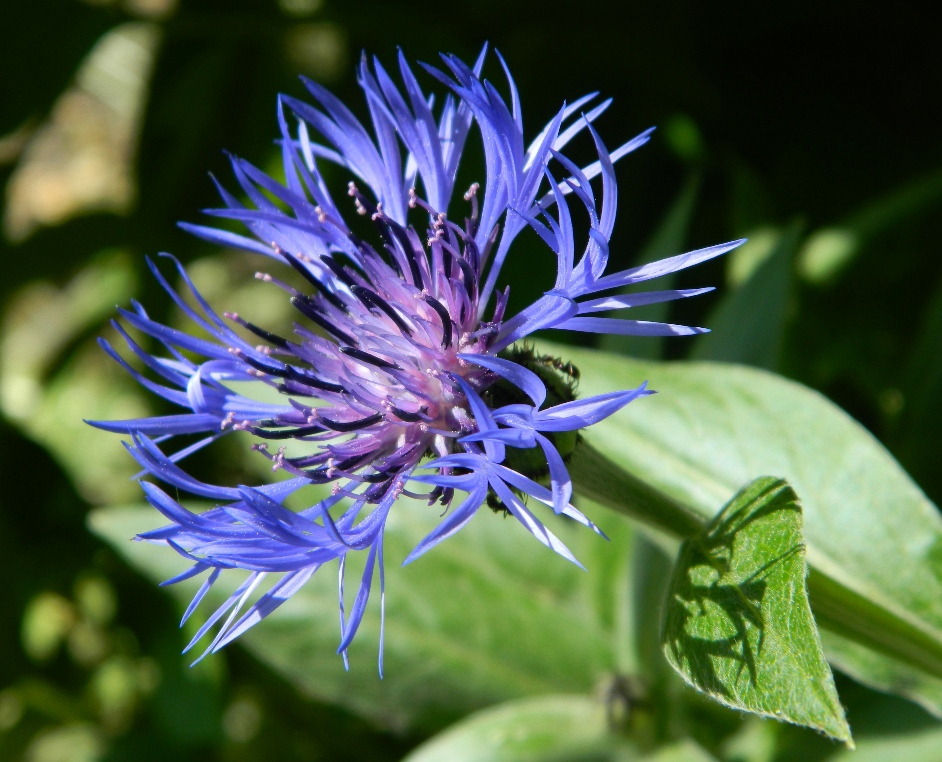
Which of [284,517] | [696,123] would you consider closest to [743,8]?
[696,123]

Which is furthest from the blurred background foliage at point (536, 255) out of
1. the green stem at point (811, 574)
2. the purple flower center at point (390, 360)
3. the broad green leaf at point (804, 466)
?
the purple flower center at point (390, 360)

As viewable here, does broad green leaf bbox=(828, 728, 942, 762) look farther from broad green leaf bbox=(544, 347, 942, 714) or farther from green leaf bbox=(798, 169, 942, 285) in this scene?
green leaf bbox=(798, 169, 942, 285)

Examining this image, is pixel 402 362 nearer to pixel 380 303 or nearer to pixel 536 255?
pixel 380 303

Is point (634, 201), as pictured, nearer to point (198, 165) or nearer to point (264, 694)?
point (198, 165)

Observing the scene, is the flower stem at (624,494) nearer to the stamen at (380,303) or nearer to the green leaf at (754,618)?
the green leaf at (754,618)

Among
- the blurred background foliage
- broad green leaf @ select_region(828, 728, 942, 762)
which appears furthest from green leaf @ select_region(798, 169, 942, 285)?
broad green leaf @ select_region(828, 728, 942, 762)

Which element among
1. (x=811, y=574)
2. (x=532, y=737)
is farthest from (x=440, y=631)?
(x=811, y=574)
